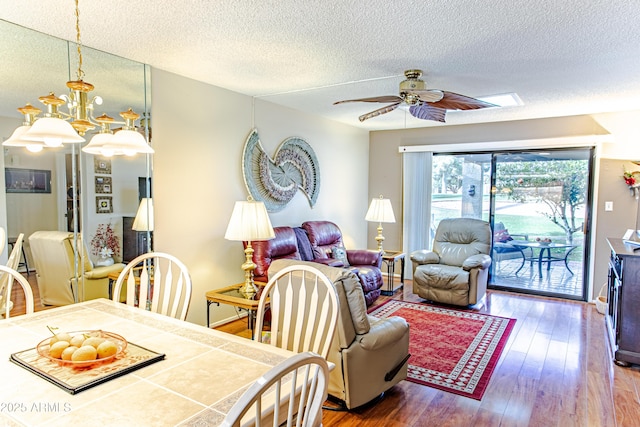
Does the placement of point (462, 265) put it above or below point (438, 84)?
below

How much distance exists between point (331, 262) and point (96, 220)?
8.09 ft

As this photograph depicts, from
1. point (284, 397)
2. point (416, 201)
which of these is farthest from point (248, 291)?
point (416, 201)

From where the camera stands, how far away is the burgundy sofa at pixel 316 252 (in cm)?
394

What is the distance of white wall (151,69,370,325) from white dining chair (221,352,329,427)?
2.62 m

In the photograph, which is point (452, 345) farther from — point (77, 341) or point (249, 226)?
point (77, 341)

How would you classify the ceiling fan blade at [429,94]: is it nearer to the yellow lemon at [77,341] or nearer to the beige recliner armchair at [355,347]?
the beige recliner armchair at [355,347]

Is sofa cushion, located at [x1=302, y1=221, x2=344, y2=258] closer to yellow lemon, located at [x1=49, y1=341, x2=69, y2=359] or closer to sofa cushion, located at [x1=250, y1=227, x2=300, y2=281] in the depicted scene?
sofa cushion, located at [x1=250, y1=227, x2=300, y2=281]

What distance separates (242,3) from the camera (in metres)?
2.12

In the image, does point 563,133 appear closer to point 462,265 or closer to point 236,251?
point 462,265

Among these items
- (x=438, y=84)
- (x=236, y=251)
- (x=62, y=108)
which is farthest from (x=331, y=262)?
(x=62, y=108)

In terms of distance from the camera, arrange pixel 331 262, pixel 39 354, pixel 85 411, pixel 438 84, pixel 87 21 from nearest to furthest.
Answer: pixel 85 411 < pixel 39 354 < pixel 87 21 < pixel 438 84 < pixel 331 262

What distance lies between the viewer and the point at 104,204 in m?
3.05

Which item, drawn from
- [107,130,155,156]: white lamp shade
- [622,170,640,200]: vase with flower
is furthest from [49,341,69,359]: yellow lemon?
[622,170,640,200]: vase with flower

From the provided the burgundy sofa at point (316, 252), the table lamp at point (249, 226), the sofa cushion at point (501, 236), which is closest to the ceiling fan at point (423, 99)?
the table lamp at point (249, 226)
